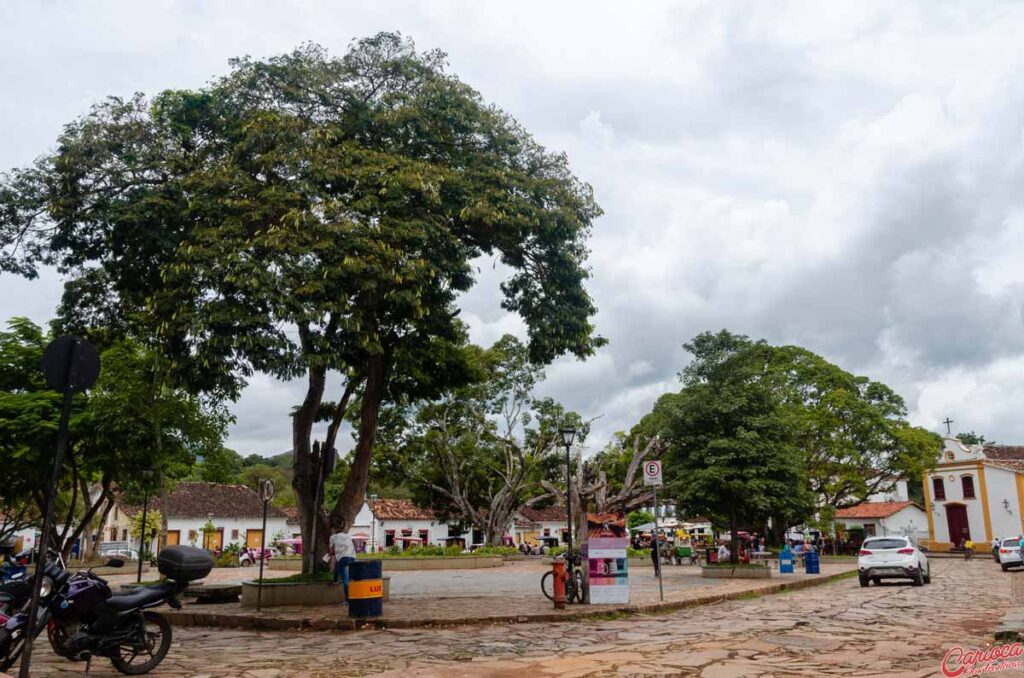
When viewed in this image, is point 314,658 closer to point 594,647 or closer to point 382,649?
point 382,649

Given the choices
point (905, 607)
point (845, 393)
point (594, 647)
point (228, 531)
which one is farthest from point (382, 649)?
point (228, 531)

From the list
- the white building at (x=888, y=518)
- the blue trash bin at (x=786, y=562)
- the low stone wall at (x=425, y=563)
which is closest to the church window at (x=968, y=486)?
the white building at (x=888, y=518)

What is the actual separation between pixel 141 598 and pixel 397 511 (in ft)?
191

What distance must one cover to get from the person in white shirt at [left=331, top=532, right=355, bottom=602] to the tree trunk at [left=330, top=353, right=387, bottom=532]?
1.37 feet

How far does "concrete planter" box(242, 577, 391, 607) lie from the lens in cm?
1419

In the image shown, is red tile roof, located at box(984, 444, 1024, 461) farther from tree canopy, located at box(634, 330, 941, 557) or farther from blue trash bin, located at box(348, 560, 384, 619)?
blue trash bin, located at box(348, 560, 384, 619)

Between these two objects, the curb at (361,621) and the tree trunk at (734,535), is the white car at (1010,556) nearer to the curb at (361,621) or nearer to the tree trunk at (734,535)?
the tree trunk at (734,535)

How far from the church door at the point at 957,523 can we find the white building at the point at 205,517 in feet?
155

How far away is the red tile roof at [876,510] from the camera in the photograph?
5828 cm

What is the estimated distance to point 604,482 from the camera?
40188mm

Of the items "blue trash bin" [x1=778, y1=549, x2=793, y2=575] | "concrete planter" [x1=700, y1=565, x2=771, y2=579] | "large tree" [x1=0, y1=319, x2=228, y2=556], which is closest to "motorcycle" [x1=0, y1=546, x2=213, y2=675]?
"large tree" [x1=0, y1=319, x2=228, y2=556]

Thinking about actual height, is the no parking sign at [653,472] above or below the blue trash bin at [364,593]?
above

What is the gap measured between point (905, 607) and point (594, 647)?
741cm

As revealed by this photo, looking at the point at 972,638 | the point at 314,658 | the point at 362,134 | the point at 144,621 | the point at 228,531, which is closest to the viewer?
the point at 144,621
